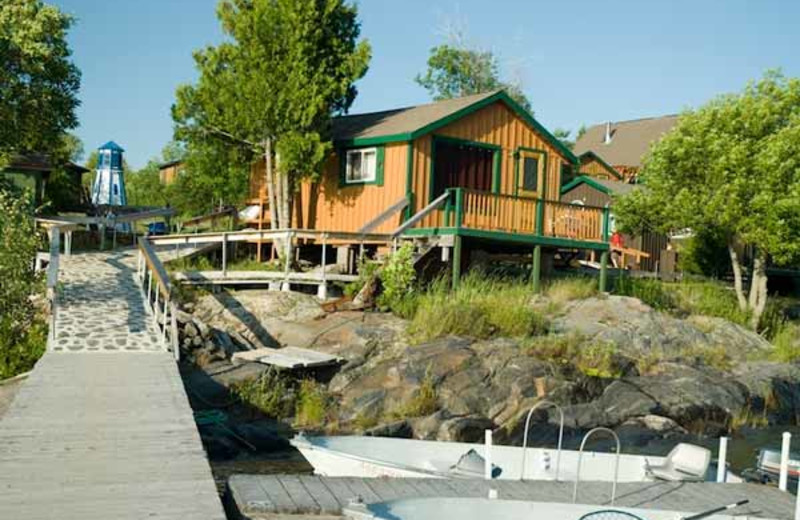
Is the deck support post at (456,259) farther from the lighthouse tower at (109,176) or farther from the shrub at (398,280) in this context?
the lighthouse tower at (109,176)

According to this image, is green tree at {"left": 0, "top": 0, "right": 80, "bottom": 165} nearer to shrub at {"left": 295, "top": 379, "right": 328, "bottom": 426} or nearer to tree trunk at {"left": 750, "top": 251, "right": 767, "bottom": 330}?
shrub at {"left": 295, "top": 379, "right": 328, "bottom": 426}

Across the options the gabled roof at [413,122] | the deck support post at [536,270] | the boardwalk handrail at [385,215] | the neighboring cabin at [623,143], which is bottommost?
the deck support post at [536,270]

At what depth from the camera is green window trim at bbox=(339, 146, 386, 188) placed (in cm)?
2311

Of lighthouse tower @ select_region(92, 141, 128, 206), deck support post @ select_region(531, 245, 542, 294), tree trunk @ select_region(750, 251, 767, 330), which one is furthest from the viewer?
lighthouse tower @ select_region(92, 141, 128, 206)

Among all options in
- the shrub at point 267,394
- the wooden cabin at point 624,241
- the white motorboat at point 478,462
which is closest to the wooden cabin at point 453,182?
the shrub at point 267,394

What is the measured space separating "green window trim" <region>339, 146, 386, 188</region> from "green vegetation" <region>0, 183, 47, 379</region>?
8688 mm

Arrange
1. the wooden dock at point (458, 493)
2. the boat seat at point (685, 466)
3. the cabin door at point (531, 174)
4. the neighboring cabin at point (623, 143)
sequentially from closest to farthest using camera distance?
the wooden dock at point (458, 493)
the boat seat at point (685, 466)
the cabin door at point (531, 174)
the neighboring cabin at point (623, 143)

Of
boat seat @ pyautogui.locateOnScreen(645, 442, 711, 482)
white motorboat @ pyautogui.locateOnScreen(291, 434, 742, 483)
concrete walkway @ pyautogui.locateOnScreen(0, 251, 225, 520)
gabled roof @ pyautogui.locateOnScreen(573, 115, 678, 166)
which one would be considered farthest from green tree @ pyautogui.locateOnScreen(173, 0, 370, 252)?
gabled roof @ pyautogui.locateOnScreen(573, 115, 678, 166)

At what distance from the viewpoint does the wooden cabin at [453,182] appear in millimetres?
21688

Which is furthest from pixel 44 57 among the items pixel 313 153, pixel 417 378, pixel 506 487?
pixel 506 487

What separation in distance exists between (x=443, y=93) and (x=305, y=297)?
32.2m

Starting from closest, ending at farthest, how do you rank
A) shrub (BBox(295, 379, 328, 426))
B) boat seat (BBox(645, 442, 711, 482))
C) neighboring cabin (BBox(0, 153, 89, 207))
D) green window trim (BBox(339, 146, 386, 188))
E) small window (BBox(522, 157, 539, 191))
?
boat seat (BBox(645, 442, 711, 482)) → shrub (BBox(295, 379, 328, 426)) → green window trim (BBox(339, 146, 386, 188)) → small window (BBox(522, 157, 539, 191)) → neighboring cabin (BBox(0, 153, 89, 207))

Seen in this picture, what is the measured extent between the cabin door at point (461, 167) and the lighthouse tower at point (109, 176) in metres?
12.4

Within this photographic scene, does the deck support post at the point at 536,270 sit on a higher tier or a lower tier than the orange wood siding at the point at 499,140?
lower
